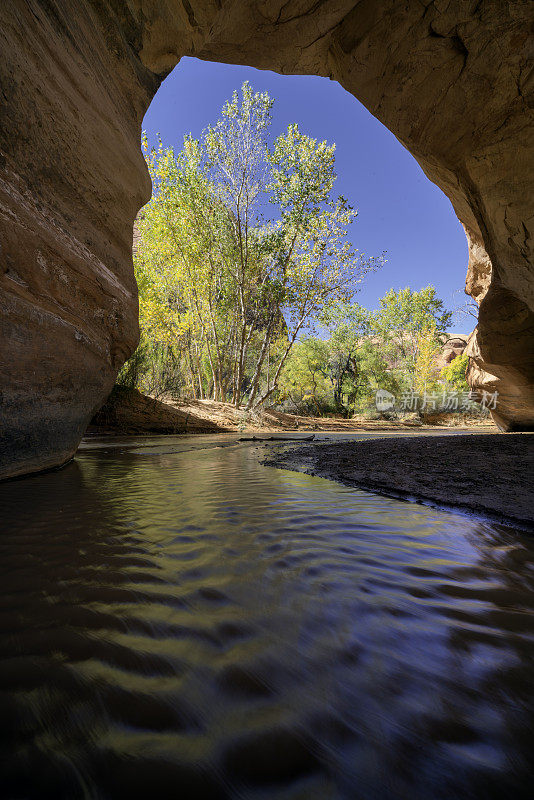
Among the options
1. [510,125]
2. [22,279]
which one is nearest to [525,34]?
[510,125]

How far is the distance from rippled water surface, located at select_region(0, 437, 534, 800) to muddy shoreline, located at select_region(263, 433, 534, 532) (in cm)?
44

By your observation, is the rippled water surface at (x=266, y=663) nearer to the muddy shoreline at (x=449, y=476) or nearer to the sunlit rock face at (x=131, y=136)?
the muddy shoreline at (x=449, y=476)

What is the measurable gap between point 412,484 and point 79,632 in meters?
2.63

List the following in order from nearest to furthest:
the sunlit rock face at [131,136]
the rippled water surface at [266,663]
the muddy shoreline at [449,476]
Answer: the rippled water surface at [266,663], the muddy shoreline at [449,476], the sunlit rock face at [131,136]

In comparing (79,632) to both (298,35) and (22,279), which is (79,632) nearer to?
(22,279)

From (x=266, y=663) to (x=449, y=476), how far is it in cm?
282

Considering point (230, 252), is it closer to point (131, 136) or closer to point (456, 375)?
point (131, 136)

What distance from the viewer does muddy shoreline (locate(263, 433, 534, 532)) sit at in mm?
2225

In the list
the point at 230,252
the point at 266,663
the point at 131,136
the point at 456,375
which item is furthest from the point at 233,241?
the point at 456,375

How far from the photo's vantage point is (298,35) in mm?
6789

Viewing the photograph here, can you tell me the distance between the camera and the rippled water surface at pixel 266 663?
0.60 m

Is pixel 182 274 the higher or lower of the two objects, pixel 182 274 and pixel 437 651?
the higher

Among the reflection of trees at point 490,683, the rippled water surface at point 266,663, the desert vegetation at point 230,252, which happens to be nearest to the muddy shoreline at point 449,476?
the rippled water surface at point 266,663

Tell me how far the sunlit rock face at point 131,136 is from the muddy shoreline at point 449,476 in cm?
286
